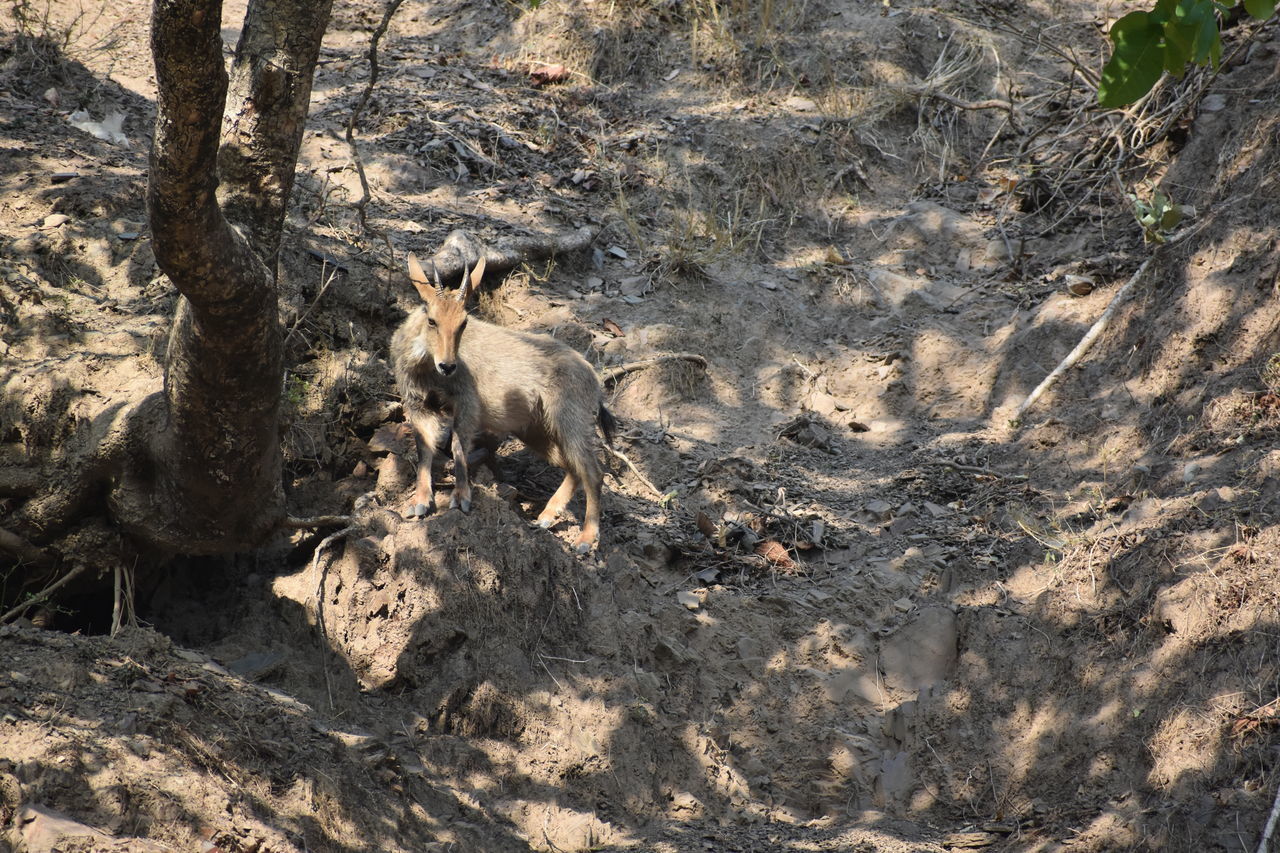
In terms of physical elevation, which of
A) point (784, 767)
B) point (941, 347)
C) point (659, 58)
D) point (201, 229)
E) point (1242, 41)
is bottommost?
point (784, 767)

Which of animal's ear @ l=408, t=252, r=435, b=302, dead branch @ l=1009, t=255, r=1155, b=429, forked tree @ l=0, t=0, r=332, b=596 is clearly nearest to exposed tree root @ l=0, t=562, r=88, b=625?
forked tree @ l=0, t=0, r=332, b=596

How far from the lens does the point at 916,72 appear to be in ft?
32.8

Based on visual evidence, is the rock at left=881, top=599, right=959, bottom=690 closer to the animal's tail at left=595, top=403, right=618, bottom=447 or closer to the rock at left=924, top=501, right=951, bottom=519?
the rock at left=924, top=501, right=951, bottom=519

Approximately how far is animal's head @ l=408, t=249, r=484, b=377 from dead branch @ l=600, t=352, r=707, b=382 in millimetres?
1661

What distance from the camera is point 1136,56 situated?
2602 millimetres

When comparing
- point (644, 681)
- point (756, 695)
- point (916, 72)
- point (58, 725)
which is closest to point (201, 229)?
point (58, 725)

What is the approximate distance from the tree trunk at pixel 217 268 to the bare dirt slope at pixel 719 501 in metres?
0.47

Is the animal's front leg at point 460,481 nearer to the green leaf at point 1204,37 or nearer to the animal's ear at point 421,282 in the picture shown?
the animal's ear at point 421,282

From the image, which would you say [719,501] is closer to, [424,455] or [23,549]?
[424,455]

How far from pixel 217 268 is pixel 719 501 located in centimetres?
346

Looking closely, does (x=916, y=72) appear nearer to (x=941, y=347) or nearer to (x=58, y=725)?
(x=941, y=347)

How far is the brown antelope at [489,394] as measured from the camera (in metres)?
5.62

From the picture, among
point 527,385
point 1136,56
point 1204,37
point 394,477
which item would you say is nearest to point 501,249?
point 527,385

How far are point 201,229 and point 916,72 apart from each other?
26.5ft
